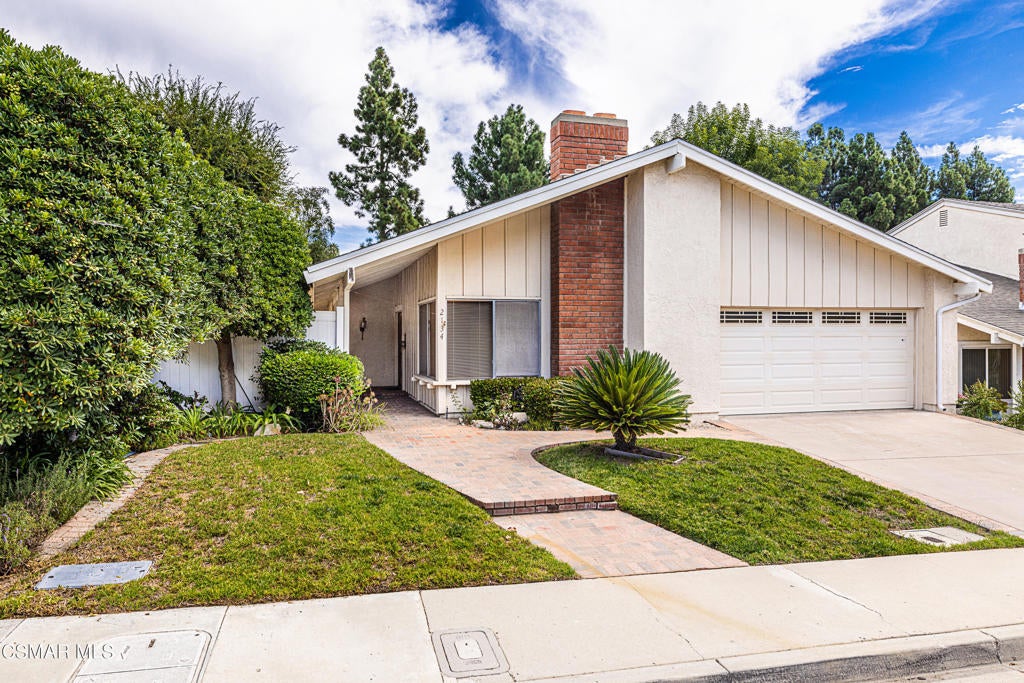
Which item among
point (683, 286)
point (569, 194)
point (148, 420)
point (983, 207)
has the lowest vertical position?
point (148, 420)

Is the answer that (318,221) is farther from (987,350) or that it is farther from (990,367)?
(990,367)

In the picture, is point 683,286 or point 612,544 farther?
point 683,286

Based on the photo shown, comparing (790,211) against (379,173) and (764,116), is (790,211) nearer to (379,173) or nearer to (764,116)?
(379,173)

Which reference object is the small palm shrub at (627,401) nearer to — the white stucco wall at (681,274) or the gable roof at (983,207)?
the white stucco wall at (681,274)

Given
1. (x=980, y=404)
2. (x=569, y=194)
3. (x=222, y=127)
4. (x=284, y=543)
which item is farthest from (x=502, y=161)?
(x=284, y=543)

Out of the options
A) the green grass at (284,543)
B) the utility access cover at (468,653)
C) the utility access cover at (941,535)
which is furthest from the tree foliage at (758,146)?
the utility access cover at (468,653)

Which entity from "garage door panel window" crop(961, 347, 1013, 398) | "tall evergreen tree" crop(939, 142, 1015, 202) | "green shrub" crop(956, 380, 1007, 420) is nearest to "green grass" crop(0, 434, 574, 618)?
"green shrub" crop(956, 380, 1007, 420)

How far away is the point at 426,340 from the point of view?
12422 millimetres

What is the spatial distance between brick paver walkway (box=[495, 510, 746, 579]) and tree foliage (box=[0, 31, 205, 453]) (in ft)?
12.2

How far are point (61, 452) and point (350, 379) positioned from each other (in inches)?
165

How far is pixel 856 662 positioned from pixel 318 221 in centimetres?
2683

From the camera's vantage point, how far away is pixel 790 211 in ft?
38.3

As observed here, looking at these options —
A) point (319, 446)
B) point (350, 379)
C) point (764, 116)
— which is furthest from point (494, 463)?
point (764, 116)

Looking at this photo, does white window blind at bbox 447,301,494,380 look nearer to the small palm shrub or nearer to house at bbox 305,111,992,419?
house at bbox 305,111,992,419
